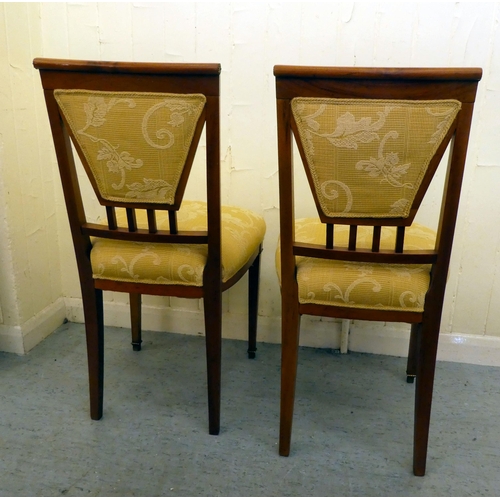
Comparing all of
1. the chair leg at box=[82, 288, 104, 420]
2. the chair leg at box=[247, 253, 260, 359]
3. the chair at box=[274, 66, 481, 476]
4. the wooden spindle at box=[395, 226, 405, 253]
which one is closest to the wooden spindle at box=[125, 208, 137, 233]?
the chair leg at box=[82, 288, 104, 420]

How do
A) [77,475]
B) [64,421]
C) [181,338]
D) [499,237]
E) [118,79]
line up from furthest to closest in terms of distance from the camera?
[181,338]
[499,237]
[64,421]
[77,475]
[118,79]

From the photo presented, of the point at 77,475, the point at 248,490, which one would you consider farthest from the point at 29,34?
the point at 248,490

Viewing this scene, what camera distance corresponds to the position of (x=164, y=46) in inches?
67.3

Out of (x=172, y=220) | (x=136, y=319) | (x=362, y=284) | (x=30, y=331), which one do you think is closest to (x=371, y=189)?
(x=362, y=284)

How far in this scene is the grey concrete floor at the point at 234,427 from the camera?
1242mm

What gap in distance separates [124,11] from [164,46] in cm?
18

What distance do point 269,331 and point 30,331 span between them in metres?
0.88

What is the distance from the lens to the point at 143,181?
121 centimetres

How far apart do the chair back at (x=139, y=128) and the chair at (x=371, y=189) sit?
0.18 metres

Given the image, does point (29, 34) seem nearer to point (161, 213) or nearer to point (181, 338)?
point (161, 213)

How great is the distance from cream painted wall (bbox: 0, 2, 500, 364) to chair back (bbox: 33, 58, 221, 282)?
0.57m

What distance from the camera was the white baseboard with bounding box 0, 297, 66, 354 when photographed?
5.90 ft

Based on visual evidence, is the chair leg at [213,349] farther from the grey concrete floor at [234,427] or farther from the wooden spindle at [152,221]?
the wooden spindle at [152,221]

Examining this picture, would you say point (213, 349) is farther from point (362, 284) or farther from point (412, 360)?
point (412, 360)
